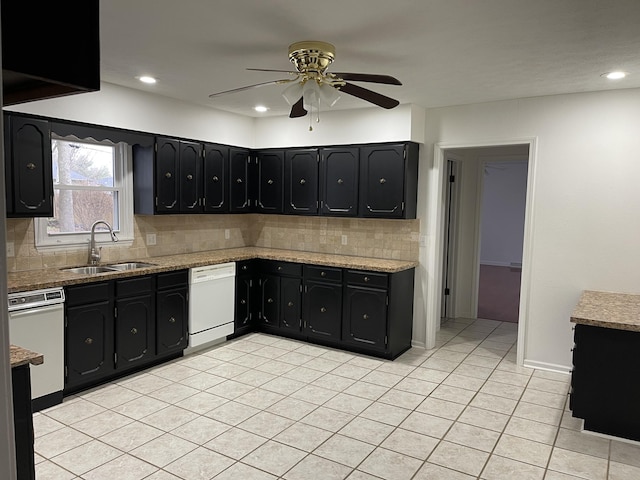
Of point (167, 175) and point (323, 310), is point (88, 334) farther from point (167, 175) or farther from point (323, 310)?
point (323, 310)

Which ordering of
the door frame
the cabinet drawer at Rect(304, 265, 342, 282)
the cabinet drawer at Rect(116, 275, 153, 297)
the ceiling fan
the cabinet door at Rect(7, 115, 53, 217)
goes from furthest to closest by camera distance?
the cabinet drawer at Rect(304, 265, 342, 282)
the door frame
the cabinet drawer at Rect(116, 275, 153, 297)
the cabinet door at Rect(7, 115, 53, 217)
the ceiling fan

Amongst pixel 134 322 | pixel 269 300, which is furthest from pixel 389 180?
pixel 134 322

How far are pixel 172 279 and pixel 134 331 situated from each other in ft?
1.92

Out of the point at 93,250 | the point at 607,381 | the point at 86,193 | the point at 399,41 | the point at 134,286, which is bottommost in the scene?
the point at 607,381

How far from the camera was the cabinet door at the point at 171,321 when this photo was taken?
14.1 ft

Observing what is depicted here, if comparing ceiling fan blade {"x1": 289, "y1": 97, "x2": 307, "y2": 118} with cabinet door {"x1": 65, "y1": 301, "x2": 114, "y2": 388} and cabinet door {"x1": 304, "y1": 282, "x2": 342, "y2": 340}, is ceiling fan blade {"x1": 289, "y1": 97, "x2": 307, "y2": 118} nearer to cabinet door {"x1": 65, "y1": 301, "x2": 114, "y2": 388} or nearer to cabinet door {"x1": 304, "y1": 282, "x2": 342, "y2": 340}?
cabinet door {"x1": 304, "y1": 282, "x2": 342, "y2": 340}

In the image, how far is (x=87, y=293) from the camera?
3.67m

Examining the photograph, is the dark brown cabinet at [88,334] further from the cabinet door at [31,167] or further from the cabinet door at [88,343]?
the cabinet door at [31,167]

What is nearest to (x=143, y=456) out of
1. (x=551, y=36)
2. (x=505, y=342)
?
(x=551, y=36)

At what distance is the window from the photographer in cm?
411

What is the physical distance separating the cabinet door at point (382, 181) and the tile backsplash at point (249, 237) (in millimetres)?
340

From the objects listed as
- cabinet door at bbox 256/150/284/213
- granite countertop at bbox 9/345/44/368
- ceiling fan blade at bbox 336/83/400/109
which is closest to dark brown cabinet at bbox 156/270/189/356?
cabinet door at bbox 256/150/284/213

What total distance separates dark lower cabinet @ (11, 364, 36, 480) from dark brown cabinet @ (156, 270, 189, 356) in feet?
7.96

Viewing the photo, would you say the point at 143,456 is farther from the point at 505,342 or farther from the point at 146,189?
the point at 505,342
